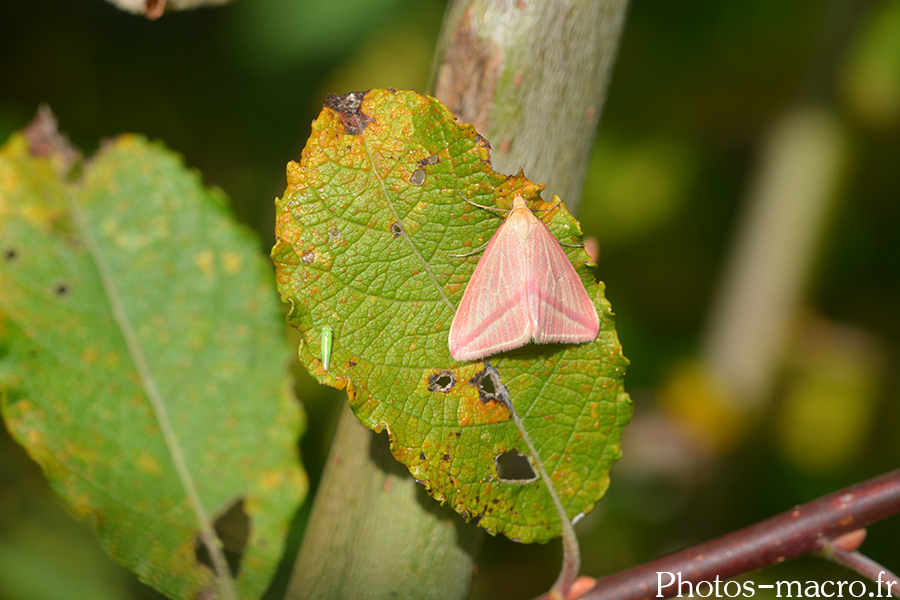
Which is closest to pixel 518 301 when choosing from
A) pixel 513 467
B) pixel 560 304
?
pixel 560 304

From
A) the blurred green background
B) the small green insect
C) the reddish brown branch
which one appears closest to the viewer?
the small green insect

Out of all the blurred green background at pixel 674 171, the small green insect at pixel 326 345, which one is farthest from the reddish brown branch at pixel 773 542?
the blurred green background at pixel 674 171

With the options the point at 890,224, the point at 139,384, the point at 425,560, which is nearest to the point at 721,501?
the point at 890,224

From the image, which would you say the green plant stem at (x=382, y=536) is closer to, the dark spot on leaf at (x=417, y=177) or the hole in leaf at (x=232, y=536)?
the hole in leaf at (x=232, y=536)

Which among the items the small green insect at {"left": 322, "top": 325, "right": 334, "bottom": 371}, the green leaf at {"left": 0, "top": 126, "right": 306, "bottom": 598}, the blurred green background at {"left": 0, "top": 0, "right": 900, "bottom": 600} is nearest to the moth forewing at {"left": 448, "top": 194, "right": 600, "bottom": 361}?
the small green insect at {"left": 322, "top": 325, "right": 334, "bottom": 371}

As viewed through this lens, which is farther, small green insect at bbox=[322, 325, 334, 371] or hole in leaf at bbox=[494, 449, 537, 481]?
hole in leaf at bbox=[494, 449, 537, 481]

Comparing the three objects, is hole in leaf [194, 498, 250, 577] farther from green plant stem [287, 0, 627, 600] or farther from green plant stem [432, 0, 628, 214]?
green plant stem [432, 0, 628, 214]

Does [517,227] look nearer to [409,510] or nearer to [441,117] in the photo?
[441,117]

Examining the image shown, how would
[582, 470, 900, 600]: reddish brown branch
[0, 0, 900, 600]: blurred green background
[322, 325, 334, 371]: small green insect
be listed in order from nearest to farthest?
1. [322, 325, 334, 371]: small green insect
2. [582, 470, 900, 600]: reddish brown branch
3. [0, 0, 900, 600]: blurred green background

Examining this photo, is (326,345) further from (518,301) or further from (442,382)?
(518,301)
